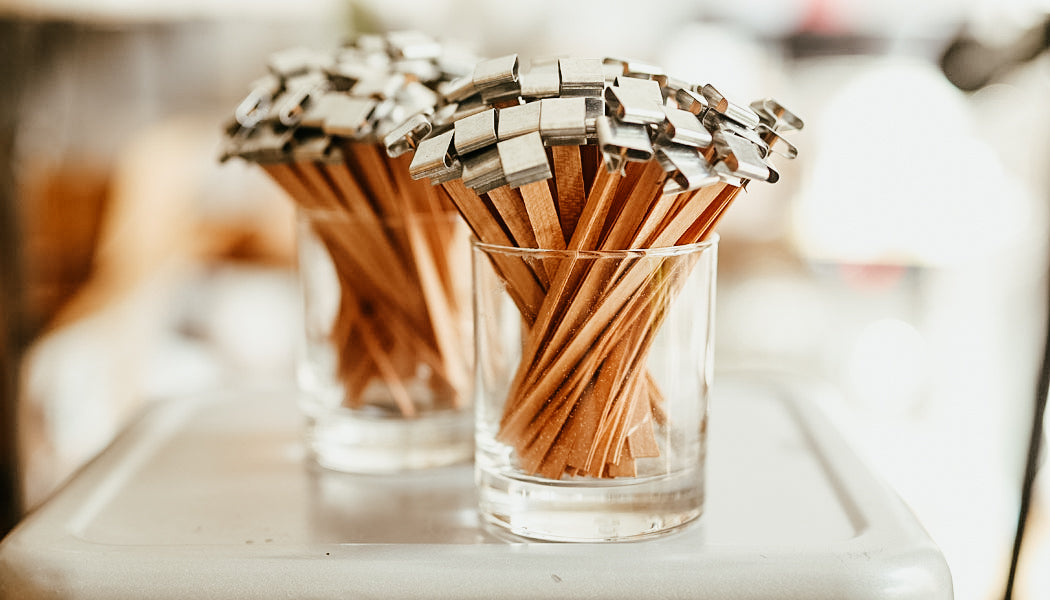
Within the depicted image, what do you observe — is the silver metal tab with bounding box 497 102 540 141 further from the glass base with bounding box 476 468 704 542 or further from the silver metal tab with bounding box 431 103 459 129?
the glass base with bounding box 476 468 704 542

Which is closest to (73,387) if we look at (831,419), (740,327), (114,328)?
(114,328)

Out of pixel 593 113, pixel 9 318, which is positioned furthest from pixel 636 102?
pixel 9 318

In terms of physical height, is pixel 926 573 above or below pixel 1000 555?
above

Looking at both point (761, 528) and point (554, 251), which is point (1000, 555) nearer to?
point (761, 528)

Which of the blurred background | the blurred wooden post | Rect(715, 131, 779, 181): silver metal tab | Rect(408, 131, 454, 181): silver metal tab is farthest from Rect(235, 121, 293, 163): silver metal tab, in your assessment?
the blurred background

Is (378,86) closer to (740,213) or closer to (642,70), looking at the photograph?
(642,70)
